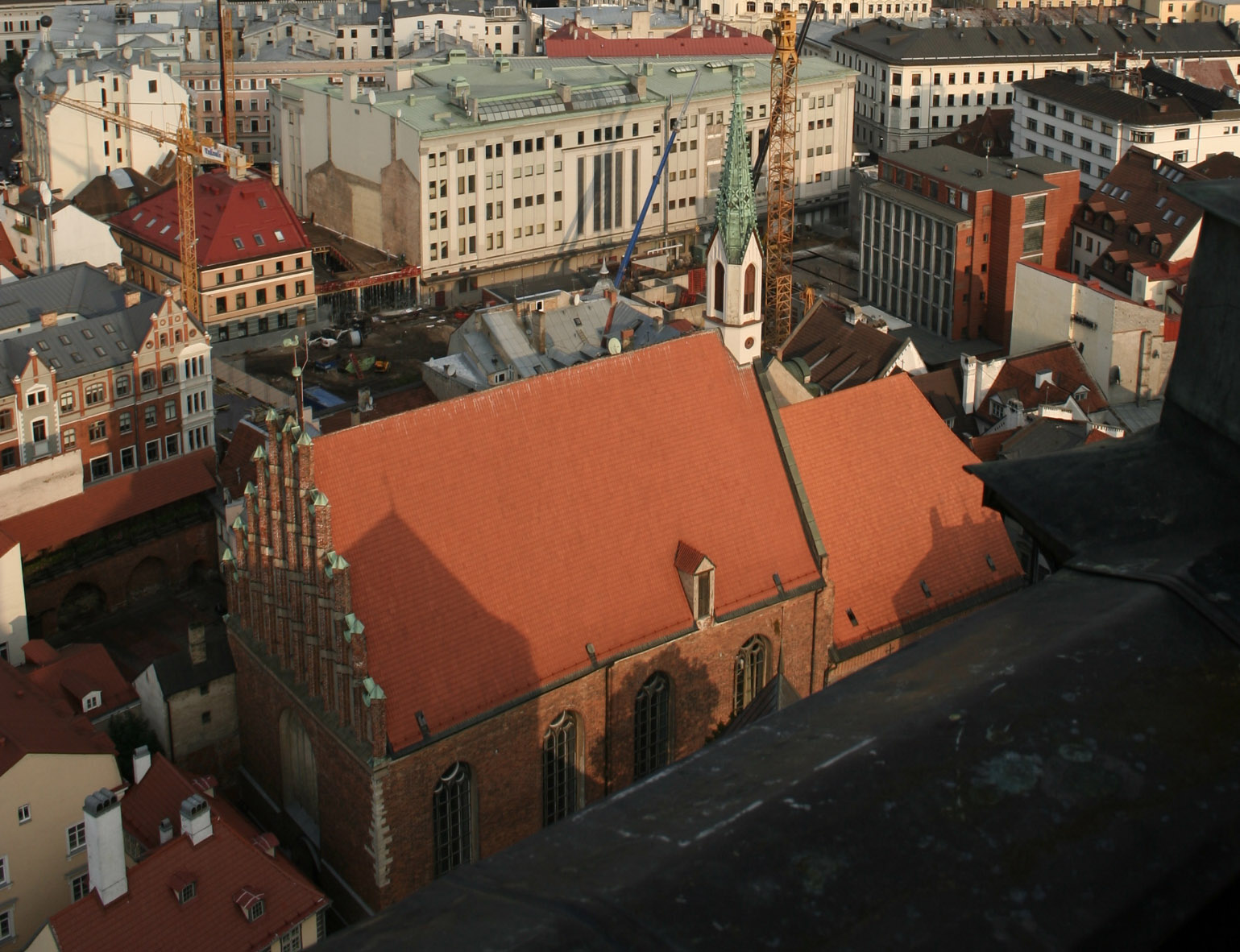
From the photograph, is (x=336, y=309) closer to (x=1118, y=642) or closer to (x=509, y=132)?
(x=509, y=132)

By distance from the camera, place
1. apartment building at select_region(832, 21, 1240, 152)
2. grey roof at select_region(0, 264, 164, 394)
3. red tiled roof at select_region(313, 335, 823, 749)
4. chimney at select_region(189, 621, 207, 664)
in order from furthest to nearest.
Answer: apartment building at select_region(832, 21, 1240, 152) → grey roof at select_region(0, 264, 164, 394) → chimney at select_region(189, 621, 207, 664) → red tiled roof at select_region(313, 335, 823, 749)

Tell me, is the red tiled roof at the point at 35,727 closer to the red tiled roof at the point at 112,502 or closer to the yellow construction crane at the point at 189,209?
the red tiled roof at the point at 112,502

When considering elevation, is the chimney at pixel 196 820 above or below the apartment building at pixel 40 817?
above

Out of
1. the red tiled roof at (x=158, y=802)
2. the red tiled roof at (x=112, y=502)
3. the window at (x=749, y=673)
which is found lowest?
the red tiled roof at (x=112, y=502)

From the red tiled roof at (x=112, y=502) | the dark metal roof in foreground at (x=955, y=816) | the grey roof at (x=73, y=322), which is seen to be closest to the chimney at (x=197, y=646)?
the red tiled roof at (x=112, y=502)

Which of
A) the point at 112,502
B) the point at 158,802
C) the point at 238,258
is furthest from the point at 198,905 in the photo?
the point at 238,258

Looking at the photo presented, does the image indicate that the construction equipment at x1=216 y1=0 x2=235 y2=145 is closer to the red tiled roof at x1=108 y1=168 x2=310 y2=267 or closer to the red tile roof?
the red tile roof

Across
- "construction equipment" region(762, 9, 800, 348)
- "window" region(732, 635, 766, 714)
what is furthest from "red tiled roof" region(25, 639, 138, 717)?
"construction equipment" region(762, 9, 800, 348)

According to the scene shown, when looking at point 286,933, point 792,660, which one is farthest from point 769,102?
point 286,933
